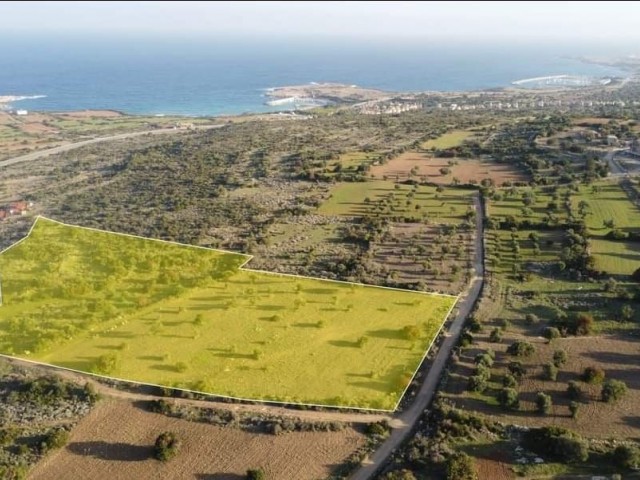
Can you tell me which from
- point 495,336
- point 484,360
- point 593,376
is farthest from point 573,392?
point 495,336

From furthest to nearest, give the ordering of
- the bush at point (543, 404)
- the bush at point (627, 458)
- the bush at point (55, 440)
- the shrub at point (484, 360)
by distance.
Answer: the shrub at point (484, 360) → the bush at point (543, 404) → the bush at point (55, 440) → the bush at point (627, 458)

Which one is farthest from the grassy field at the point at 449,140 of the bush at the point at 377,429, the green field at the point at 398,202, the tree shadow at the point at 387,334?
the bush at the point at 377,429

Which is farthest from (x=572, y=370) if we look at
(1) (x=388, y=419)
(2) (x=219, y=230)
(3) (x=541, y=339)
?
(2) (x=219, y=230)

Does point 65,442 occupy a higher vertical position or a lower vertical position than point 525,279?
lower

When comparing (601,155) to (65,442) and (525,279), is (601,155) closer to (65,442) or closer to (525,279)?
(525,279)

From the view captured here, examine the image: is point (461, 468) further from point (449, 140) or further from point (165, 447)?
point (449, 140)

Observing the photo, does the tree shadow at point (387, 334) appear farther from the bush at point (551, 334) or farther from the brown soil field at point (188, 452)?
the bush at point (551, 334)

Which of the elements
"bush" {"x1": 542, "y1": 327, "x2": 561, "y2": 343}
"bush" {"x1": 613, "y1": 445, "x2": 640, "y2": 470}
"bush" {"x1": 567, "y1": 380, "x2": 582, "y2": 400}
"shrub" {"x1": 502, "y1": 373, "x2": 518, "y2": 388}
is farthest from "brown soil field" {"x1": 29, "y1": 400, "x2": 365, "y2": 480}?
"bush" {"x1": 542, "y1": 327, "x2": 561, "y2": 343}
